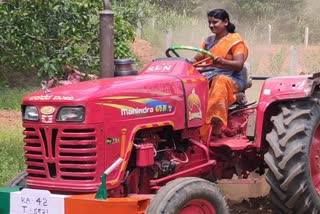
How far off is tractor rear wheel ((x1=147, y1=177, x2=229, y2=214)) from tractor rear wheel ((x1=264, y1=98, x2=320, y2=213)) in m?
0.60

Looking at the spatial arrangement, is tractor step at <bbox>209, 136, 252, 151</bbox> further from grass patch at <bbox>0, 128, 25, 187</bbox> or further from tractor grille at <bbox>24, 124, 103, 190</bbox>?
grass patch at <bbox>0, 128, 25, 187</bbox>

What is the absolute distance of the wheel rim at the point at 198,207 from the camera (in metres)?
4.96

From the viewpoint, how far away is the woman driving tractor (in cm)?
605

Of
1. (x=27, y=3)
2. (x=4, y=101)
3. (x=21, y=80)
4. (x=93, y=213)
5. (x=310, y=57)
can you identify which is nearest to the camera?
(x=93, y=213)

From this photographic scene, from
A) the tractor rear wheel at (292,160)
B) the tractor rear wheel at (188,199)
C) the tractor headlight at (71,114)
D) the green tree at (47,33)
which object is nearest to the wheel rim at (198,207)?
the tractor rear wheel at (188,199)

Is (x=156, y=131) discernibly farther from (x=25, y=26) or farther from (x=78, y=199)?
(x=25, y=26)

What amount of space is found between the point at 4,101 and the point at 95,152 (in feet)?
39.3

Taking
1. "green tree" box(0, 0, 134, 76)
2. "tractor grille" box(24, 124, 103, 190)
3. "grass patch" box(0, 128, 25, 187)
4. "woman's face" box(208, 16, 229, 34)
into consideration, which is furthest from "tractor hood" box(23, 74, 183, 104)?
"green tree" box(0, 0, 134, 76)

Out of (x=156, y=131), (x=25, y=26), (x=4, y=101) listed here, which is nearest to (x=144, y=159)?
(x=156, y=131)

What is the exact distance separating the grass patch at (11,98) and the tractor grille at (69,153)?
1070 centimetres

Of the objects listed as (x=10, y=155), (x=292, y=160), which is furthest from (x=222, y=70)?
(x=10, y=155)

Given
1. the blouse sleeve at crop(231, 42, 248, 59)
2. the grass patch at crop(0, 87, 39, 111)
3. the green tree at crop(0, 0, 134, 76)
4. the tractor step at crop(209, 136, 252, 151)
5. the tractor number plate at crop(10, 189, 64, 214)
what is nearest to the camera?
the tractor number plate at crop(10, 189, 64, 214)

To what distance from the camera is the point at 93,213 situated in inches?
182

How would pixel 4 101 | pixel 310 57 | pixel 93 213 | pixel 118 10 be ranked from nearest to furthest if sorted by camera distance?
pixel 93 213
pixel 118 10
pixel 4 101
pixel 310 57
